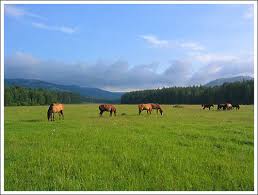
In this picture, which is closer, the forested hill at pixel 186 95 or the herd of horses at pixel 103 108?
the herd of horses at pixel 103 108

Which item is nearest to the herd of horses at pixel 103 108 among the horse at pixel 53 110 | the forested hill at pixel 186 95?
the horse at pixel 53 110

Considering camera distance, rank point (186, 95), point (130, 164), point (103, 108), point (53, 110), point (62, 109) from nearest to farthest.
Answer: point (130, 164)
point (53, 110)
point (62, 109)
point (103, 108)
point (186, 95)

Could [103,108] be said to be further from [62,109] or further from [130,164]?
[130,164]

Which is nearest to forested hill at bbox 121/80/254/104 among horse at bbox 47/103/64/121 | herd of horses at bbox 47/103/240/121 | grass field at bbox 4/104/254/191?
herd of horses at bbox 47/103/240/121

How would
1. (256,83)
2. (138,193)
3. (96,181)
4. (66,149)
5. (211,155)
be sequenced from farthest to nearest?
1. (66,149)
2. (211,155)
3. (96,181)
4. (256,83)
5. (138,193)

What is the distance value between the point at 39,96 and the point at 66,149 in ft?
324

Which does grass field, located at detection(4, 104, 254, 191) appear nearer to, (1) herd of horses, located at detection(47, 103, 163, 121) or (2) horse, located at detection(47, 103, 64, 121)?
(2) horse, located at detection(47, 103, 64, 121)

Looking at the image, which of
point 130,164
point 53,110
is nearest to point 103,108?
point 53,110

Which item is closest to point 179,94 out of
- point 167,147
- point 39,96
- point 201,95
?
point 201,95

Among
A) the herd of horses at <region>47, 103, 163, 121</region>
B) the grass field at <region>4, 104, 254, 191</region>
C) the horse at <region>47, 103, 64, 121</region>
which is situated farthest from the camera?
the herd of horses at <region>47, 103, 163, 121</region>

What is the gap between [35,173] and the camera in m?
8.41

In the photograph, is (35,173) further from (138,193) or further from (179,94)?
(179,94)

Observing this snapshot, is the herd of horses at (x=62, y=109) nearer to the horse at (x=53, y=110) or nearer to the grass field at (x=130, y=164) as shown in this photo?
the horse at (x=53, y=110)

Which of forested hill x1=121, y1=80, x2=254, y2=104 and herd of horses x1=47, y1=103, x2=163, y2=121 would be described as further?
forested hill x1=121, y1=80, x2=254, y2=104
